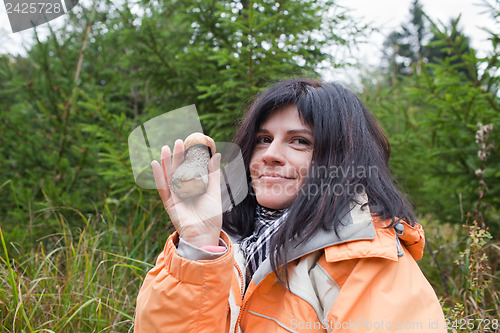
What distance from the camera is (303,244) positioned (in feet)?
3.94

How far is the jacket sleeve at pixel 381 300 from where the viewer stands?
100 centimetres

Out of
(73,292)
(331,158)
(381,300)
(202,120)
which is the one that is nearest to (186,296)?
(381,300)

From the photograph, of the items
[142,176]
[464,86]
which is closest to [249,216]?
[142,176]

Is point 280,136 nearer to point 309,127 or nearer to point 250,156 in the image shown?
point 309,127

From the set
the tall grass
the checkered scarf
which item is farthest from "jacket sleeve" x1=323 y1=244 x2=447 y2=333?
the tall grass

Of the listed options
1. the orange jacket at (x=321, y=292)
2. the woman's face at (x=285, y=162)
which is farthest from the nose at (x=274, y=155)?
the orange jacket at (x=321, y=292)

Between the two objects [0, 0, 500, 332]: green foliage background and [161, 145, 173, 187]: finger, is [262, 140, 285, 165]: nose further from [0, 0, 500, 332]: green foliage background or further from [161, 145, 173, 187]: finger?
[0, 0, 500, 332]: green foliage background

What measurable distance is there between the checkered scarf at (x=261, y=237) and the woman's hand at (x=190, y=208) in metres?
0.26

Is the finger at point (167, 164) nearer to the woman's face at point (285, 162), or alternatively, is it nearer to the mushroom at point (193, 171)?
the mushroom at point (193, 171)

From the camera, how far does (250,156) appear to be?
164 centimetres

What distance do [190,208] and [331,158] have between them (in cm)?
58

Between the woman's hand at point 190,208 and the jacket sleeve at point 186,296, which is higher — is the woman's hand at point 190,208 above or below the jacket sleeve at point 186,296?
above

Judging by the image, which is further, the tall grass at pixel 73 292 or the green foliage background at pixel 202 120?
the green foliage background at pixel 202 120

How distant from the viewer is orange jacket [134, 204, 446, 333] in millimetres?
1031
